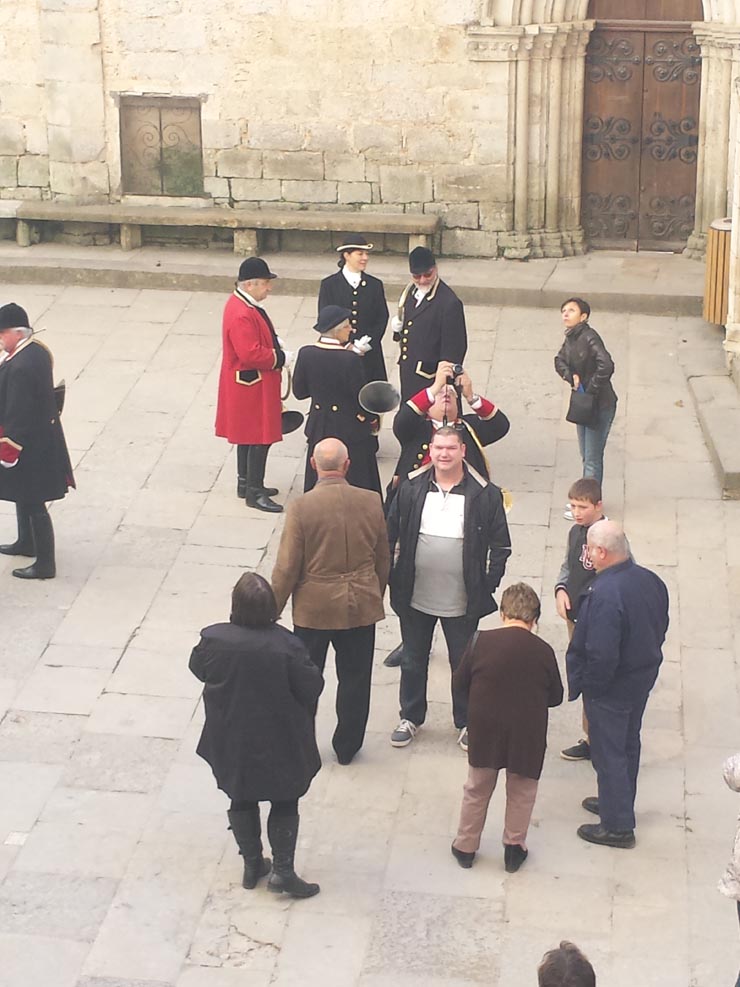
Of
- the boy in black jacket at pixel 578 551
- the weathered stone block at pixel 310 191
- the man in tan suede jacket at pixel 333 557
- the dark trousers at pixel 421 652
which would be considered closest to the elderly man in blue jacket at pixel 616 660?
→ the boy in black jacket at pixel 578 551

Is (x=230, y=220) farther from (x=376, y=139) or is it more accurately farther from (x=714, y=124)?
(x=714, y=124)

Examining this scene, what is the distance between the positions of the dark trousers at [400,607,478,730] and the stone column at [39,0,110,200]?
8.56 m

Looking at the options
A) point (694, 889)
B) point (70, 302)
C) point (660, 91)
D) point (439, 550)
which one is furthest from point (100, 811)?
point (660, 91)

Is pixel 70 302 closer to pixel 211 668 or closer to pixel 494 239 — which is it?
pixel 494 239

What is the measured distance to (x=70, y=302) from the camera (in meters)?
14.3

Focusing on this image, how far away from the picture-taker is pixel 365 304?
1066 centimetres

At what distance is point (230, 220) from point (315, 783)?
820 cm

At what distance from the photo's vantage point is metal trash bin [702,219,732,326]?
13.1 metres

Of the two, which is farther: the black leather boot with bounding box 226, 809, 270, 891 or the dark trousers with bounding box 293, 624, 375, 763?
the dark trousers with bounding box 293, 624, 375, 763

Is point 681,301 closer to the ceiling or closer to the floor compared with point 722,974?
closer to the ceiling

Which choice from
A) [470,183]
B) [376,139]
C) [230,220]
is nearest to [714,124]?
[470,183]

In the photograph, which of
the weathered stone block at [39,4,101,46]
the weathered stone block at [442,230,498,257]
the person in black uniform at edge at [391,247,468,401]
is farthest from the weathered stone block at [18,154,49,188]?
the person in black uniform at edge at [391,247,468,401]

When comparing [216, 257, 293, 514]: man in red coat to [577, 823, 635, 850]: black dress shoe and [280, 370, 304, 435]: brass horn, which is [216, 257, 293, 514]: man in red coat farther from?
[577, 823, 635, 850]: black dress shoe

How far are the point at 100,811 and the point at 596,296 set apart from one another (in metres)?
7.76
